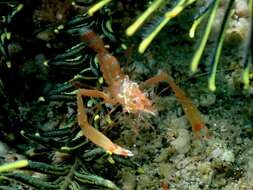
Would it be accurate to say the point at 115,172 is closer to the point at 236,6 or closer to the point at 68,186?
the point at 68,186

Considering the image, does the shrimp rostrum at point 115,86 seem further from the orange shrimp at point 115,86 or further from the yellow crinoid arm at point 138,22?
the yellow crinoid arm at point 138,22

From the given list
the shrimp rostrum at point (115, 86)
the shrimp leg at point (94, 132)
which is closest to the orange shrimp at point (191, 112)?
the shrimp rostrum at point (115, 86)

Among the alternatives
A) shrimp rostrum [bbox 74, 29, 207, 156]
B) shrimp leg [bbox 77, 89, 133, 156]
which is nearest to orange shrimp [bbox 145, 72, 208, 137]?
shrimp rostrum [bbox 74, 29, 207, 156]

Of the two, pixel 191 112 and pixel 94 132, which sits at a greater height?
pixel 191 112

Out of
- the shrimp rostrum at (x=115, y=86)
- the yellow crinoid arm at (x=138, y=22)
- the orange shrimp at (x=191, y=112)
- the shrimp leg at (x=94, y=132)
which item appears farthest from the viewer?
the shrimp rostrum at (x=115, y=86)

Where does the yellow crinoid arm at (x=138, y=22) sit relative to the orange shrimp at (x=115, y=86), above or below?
below

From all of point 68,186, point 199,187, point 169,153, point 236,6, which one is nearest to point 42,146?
point 68,186

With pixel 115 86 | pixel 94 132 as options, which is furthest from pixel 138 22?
pixel 115 86

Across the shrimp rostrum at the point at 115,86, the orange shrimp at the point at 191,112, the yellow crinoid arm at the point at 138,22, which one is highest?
the shrimp rostrum at the point at 115,86

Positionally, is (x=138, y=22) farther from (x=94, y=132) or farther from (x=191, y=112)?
(x=191, y=112)
